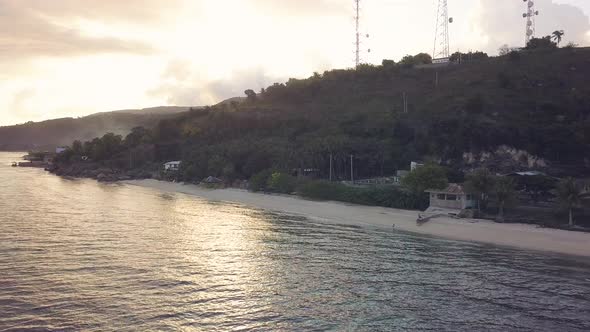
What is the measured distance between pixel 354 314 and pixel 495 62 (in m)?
119

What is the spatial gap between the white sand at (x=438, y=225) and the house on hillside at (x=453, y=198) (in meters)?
3.17

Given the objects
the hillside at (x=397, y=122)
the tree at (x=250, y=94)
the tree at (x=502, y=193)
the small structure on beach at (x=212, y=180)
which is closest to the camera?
the tree at (x=502, y=193)

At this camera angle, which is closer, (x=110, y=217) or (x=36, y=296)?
(x=36, y=296)

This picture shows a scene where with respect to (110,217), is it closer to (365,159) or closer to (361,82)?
(365,159)

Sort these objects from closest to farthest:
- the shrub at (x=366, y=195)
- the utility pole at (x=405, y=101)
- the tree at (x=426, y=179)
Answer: the tree at (x=426, y=179), the shrub at (x=366, y=195), the utility pole at (x=405, y=101)

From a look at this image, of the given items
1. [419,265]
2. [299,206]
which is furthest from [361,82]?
[419,265]

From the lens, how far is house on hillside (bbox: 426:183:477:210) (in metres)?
53.8

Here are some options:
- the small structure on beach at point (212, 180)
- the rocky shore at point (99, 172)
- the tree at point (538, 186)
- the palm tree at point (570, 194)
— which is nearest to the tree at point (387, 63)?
the rocky shore at point (99, 172)

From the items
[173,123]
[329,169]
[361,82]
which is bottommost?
[329,169]

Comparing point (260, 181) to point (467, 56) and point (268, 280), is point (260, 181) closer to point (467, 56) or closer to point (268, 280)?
point (268, 280)

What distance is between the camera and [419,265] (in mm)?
34656

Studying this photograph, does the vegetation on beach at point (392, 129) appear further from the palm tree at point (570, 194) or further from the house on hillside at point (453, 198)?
the palm tree at point (570, 194)

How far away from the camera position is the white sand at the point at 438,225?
41938 millimetres

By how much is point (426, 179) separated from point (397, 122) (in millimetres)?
43623
